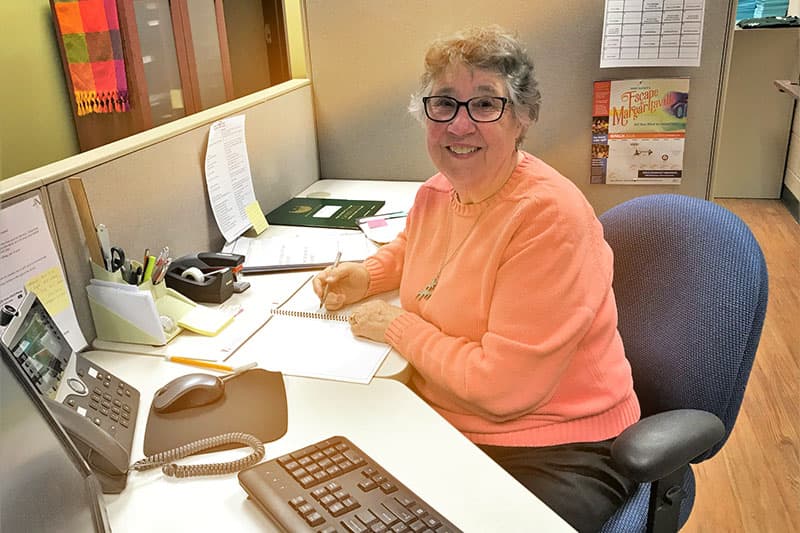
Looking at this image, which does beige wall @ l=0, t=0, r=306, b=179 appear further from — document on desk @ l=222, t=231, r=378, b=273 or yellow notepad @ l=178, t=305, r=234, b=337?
yellow notepad @ l=178, t=305, r=234, b=337

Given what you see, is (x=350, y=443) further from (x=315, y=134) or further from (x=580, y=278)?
(x=315, y=134)

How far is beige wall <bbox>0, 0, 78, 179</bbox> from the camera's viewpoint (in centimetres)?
274

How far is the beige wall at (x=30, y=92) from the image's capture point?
274 cm

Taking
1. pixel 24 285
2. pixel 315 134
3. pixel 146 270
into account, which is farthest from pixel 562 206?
pixel 315 134

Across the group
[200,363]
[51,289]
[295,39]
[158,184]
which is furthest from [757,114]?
[51,289]

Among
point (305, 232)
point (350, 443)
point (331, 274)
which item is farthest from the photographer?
point (305, 232)

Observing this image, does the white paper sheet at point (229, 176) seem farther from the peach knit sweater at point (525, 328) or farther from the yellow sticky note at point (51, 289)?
A: the peach knit sweater at point (525, 328)

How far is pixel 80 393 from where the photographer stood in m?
0.99

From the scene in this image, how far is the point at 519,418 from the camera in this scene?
1.14 m

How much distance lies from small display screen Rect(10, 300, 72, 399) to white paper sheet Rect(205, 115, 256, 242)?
648 mm

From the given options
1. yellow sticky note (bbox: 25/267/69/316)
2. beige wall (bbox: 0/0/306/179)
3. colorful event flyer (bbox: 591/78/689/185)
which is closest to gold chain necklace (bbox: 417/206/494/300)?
yellow sticky note (bbox: 25/267/69/316)

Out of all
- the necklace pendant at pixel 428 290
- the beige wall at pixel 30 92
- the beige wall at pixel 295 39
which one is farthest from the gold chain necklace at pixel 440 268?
the beige wall at pixel 30 92

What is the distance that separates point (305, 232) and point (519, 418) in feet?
2.78

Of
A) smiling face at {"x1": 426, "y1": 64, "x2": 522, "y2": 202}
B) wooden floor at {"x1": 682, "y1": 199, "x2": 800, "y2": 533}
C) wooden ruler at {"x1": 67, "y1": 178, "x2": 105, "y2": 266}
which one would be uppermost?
smiling face at {"x1": 426, "y1": 64, "x2": 522, "y2": 202}
